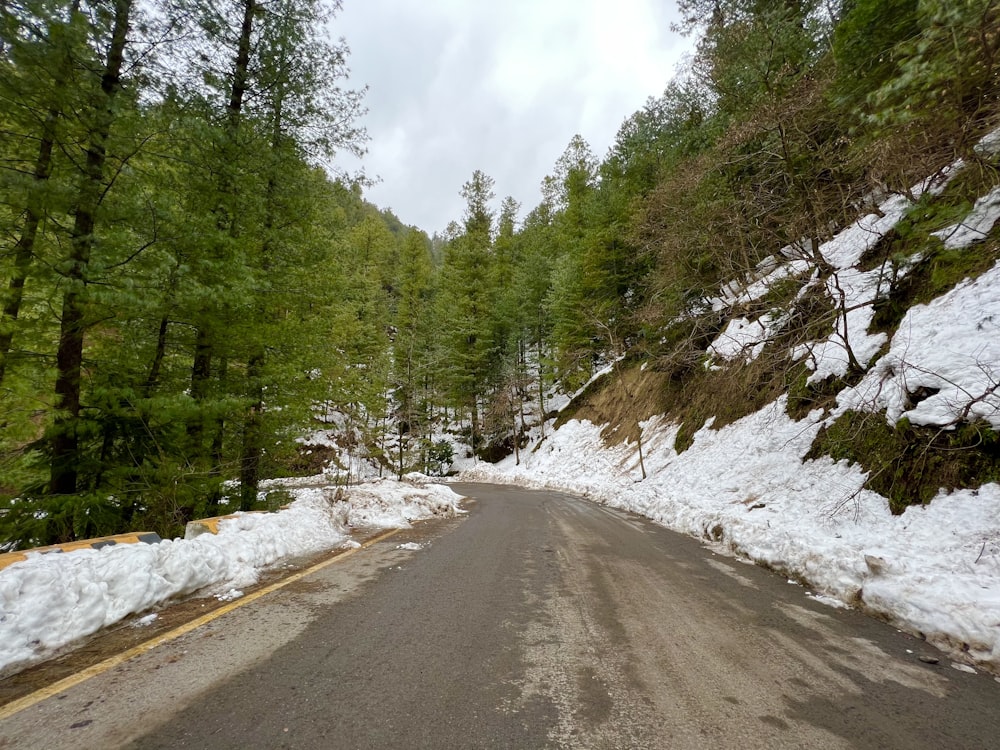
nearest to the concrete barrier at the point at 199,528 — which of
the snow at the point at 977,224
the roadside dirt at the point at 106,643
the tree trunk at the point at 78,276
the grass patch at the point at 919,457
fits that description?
the roadside dirt at the point at 106,643

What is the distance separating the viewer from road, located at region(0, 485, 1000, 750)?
7.28 ft

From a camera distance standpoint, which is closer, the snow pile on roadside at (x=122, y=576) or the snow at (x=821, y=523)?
the snow pile on roadside at (x=122, y=576)

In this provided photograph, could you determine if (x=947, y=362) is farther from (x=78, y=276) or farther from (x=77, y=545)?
(x=78, y=276)

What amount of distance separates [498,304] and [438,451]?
1204 centimetres

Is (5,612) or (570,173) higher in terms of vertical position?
(570,173)

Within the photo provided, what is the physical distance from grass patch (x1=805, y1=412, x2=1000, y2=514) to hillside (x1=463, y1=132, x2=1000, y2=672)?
0.02 metres

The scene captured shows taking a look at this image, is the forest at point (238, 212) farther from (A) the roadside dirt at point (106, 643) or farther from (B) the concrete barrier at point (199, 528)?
(A) the roadside dirt at point (106, 643)

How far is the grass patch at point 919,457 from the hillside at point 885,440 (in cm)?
2

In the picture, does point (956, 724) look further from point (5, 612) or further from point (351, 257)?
point (351, 257)

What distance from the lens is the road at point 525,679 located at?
2.22 m

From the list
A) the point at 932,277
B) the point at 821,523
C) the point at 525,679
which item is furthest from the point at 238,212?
the point at 932,277

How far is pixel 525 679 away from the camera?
2.75 m

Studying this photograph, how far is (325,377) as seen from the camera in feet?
34.0

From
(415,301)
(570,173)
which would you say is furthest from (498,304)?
(570,173)
